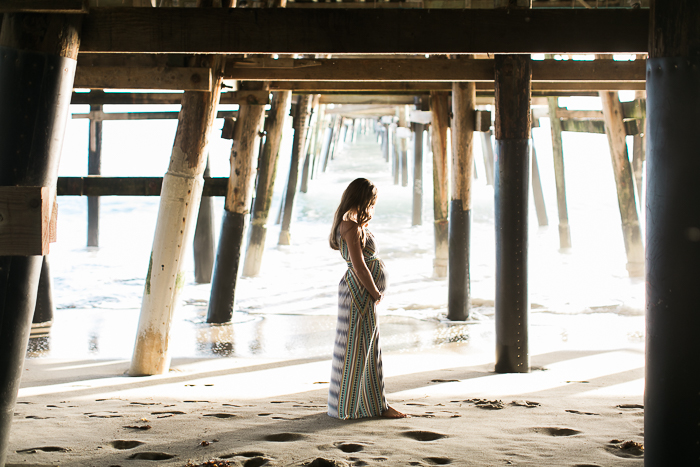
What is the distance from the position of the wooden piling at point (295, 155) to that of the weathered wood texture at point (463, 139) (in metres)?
3.77

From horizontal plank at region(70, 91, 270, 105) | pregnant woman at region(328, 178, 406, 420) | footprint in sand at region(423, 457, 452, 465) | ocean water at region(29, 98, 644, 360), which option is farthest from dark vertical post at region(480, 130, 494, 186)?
footprint in sand at region(423, 457, 452, 465)

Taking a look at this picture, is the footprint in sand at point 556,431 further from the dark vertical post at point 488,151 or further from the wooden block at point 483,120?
the dark vertical post at point 488,151

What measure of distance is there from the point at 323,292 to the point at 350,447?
576cm

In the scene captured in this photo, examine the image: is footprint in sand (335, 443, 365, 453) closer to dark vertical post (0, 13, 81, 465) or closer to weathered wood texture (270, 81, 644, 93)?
dark vertical post (0, 13, 81, 465)

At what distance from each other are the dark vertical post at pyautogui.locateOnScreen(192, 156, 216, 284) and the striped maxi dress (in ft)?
17.3

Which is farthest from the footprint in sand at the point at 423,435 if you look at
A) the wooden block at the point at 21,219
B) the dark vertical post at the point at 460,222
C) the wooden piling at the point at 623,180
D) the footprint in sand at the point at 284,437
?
the wooden piling at the point at 623,180

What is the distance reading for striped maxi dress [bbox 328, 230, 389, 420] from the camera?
114 inches

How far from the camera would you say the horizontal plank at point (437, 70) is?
469cm

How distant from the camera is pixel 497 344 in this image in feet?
13.8

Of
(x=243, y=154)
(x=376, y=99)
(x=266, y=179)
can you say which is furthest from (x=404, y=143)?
(x=243, y=154)

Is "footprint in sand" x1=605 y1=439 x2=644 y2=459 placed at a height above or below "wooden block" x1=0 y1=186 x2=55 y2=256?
below

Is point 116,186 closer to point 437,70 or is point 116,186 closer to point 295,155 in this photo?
point 437,70

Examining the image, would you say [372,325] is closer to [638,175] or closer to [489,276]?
[489,276]

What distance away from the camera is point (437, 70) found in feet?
16.0
